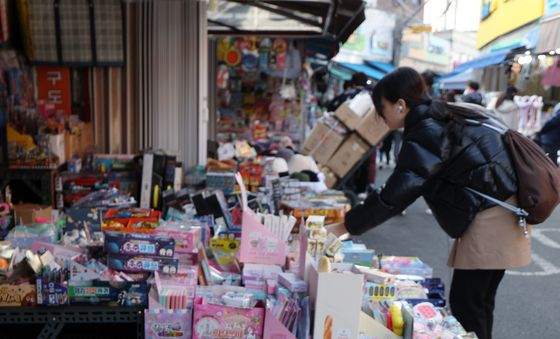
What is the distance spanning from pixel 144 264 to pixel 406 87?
5.00ft

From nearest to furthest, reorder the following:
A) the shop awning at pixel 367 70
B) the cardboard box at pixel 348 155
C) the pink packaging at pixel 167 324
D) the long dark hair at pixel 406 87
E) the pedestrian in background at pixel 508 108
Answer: the pink packaging at pixel 167 324 < the long dark hair at pixel 406 87 < the cardboard box at pixel 348 155 < the pedestrian in background at pixel 508 108 < the shop awning at pixel 367 70

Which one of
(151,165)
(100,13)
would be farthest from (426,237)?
(100,13)

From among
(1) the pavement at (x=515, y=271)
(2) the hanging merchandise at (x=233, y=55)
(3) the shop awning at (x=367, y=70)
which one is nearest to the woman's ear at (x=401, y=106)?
(1) the pavement at (x=515, y=271)

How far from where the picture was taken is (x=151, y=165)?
5125 millimetres

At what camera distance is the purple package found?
264cm

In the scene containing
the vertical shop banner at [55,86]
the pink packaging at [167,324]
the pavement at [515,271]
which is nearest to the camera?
the pink packaging at [167,324]

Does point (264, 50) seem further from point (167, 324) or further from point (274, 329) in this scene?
point (274, 329)

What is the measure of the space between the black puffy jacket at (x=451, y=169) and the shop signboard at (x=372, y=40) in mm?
20219

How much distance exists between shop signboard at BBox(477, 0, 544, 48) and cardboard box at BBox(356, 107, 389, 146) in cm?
615

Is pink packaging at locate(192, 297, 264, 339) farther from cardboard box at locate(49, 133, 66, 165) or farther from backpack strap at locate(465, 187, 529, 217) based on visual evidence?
cardboard box at locate(49, 133, 66, 165)

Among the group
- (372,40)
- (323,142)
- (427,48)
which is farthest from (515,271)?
(427,48)

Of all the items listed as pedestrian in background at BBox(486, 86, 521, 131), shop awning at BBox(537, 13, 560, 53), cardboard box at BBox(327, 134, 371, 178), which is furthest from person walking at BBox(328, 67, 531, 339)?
pedestrian in background at BBox(486, 86, 521, 131)

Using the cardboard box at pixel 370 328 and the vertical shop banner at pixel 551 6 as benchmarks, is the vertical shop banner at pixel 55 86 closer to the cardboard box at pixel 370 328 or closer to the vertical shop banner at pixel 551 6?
the cardboard box at pixel 370 328

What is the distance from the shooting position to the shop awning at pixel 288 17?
6.18 meters
